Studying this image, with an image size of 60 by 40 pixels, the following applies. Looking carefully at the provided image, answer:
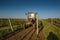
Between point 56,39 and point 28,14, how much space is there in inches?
1079

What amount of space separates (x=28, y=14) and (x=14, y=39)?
20.3 meters

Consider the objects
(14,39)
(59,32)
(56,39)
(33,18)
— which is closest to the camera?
(56,39)

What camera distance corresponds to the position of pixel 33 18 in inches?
1356

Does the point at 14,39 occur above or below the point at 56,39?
Result: below

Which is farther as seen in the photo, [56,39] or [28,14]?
[28,14]

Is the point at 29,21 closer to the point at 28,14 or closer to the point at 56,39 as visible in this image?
the point at 28,14

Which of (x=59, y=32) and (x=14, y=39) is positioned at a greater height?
(x=59, y=32)

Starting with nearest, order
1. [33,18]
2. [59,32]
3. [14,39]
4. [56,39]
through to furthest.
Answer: [56,39]
[59,32]
[14,39]
[33,18]

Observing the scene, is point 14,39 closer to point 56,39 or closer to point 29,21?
point 56,39

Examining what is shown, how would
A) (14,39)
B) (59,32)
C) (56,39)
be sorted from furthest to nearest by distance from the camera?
(14,39), (59,32), (56,39)

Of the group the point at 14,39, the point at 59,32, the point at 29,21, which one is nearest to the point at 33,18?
the point at 29,21

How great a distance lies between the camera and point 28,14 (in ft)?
117

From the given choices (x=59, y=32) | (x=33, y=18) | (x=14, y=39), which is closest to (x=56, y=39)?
(x=59, y=32)

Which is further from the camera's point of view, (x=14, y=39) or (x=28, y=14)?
(x=28, y=14)
